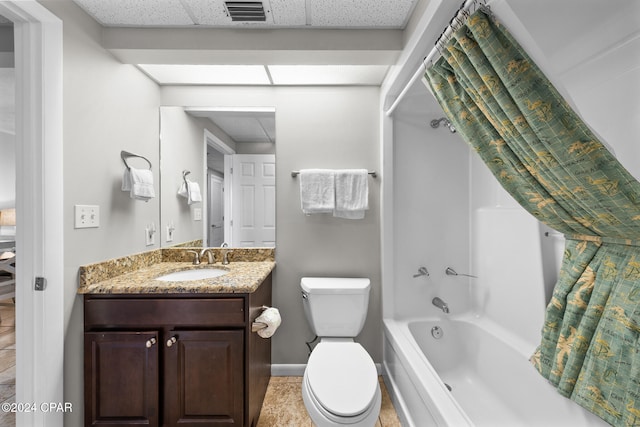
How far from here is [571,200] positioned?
0.93 metres

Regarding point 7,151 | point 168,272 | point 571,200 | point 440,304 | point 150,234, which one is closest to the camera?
point 571,200

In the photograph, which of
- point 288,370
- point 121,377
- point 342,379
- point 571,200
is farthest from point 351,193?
point 121,377

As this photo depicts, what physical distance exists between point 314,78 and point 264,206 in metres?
0.95

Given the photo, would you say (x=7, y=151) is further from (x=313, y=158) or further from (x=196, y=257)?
(x=313, y=158)

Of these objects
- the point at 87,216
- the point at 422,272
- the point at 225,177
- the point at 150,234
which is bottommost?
the point at 422,272

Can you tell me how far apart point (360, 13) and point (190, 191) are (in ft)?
5.08

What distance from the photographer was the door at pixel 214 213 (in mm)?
2096

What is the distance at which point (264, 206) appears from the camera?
81.8 inches

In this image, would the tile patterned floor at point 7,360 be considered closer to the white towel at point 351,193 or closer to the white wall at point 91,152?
the white wall at point 91,152

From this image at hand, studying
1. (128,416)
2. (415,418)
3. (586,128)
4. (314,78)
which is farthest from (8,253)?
(586,128)

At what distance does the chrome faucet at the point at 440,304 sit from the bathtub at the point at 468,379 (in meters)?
0.10

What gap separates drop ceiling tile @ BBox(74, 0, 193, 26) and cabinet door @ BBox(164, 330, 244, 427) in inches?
62.5

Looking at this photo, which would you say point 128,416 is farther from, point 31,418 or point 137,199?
point 137,199

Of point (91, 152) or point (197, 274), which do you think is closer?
point (91, 152)
